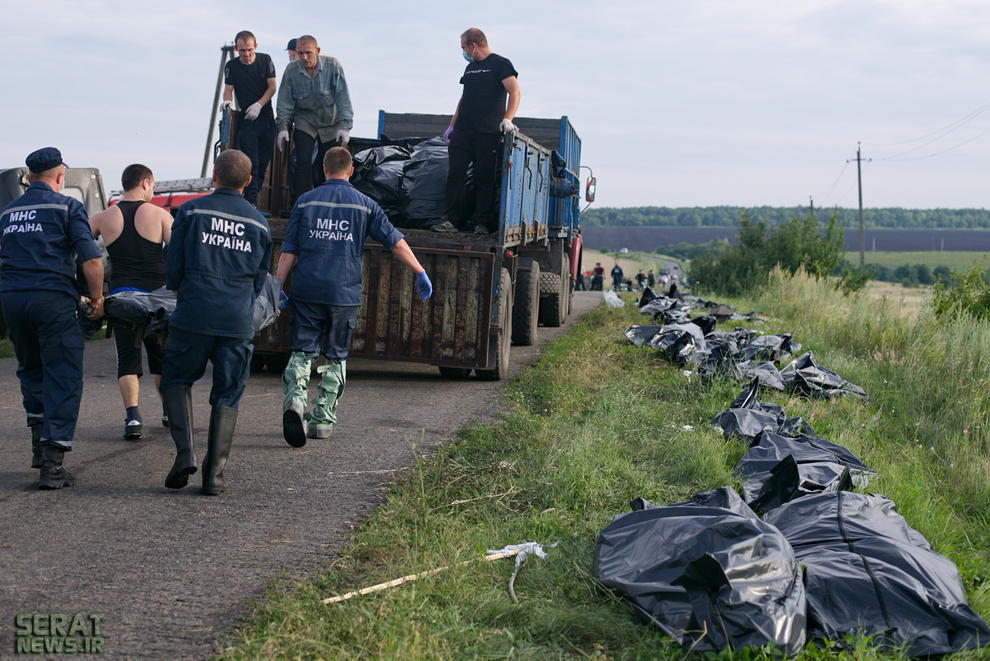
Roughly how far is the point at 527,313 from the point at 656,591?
8.89 metres

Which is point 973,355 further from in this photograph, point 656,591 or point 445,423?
point 656,591

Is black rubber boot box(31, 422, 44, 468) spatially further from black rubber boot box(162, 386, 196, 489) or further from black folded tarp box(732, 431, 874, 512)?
black folded tarp box(732, 431, 874, 512)

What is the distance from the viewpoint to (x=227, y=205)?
17.1ft

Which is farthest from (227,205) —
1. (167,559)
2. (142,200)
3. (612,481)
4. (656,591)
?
(656,591)

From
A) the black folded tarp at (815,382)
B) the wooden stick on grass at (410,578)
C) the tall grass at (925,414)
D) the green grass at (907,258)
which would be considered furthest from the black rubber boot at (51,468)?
the green grass at (907,258)

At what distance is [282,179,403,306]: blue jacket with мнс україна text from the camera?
21.0 feet

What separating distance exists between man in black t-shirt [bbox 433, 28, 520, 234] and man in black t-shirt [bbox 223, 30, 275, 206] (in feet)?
6.26

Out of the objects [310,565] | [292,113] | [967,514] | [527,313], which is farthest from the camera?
[527,313]

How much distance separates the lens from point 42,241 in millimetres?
5234

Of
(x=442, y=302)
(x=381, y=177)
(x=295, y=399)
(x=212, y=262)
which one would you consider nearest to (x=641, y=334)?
(x=442, y=302)

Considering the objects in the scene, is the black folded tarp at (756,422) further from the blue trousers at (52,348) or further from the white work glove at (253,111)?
the white work glove at (253,111)

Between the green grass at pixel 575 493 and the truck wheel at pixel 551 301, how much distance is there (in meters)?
3.25

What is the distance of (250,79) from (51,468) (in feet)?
19.6

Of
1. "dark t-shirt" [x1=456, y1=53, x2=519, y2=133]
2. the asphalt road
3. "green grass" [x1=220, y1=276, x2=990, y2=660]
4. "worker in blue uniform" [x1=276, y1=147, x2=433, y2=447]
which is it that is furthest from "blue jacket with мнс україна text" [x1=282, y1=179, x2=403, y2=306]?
"dark t-shirt" [x1=456, y1=53, x2=519, y2=133]
